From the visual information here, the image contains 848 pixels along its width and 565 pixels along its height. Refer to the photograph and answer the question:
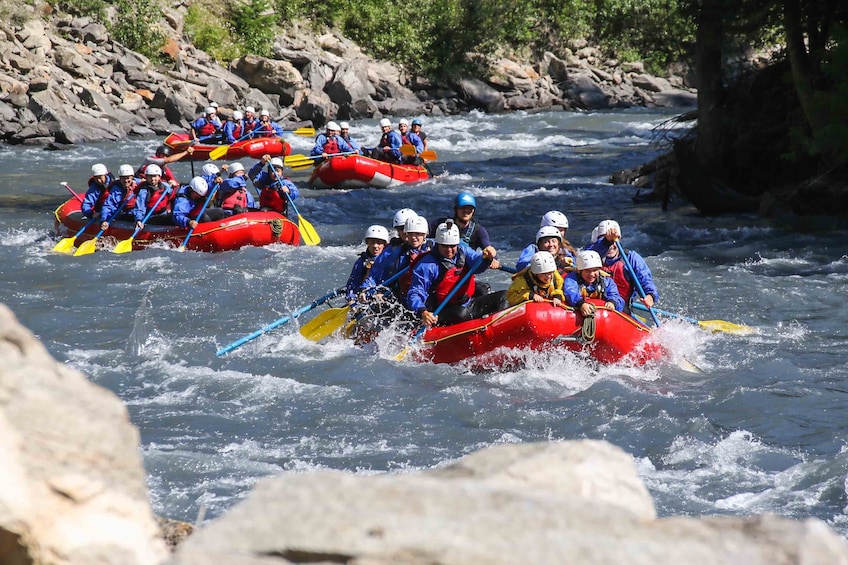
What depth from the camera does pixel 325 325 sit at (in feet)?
31.6

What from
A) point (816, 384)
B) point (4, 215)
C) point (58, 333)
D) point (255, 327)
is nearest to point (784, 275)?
point (816, 384)

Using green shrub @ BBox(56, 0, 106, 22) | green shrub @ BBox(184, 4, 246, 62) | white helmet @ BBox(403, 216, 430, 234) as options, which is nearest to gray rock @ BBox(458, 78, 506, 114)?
green shrub @ BBox(184, 4, 246, 62)

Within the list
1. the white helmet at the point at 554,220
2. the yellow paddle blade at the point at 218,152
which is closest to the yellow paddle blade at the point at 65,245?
the yellow paddle blade at the point at 218,152

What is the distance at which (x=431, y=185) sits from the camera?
66.8ft

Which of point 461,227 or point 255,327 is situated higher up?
point 461,227

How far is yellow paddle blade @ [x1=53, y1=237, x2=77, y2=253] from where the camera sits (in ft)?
44.5

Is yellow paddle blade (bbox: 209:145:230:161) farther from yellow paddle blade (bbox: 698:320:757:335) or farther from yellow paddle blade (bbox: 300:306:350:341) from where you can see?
yellow paddle blade (bbox: 698:320:757:335)

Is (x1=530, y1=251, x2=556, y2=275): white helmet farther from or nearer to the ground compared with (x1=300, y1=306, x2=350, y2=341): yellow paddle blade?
farther from the ground

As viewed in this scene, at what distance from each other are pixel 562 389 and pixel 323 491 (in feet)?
19.0

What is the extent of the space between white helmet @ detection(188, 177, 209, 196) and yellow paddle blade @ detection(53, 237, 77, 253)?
5.66 ft

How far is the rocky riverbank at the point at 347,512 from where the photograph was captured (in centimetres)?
227

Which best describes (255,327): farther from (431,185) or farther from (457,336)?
(431,185)

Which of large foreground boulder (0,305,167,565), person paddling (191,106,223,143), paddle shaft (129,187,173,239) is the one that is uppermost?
large foreground boulder (0,305,167,565)

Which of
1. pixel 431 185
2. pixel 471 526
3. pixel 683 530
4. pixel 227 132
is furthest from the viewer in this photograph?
pixel 227 132
